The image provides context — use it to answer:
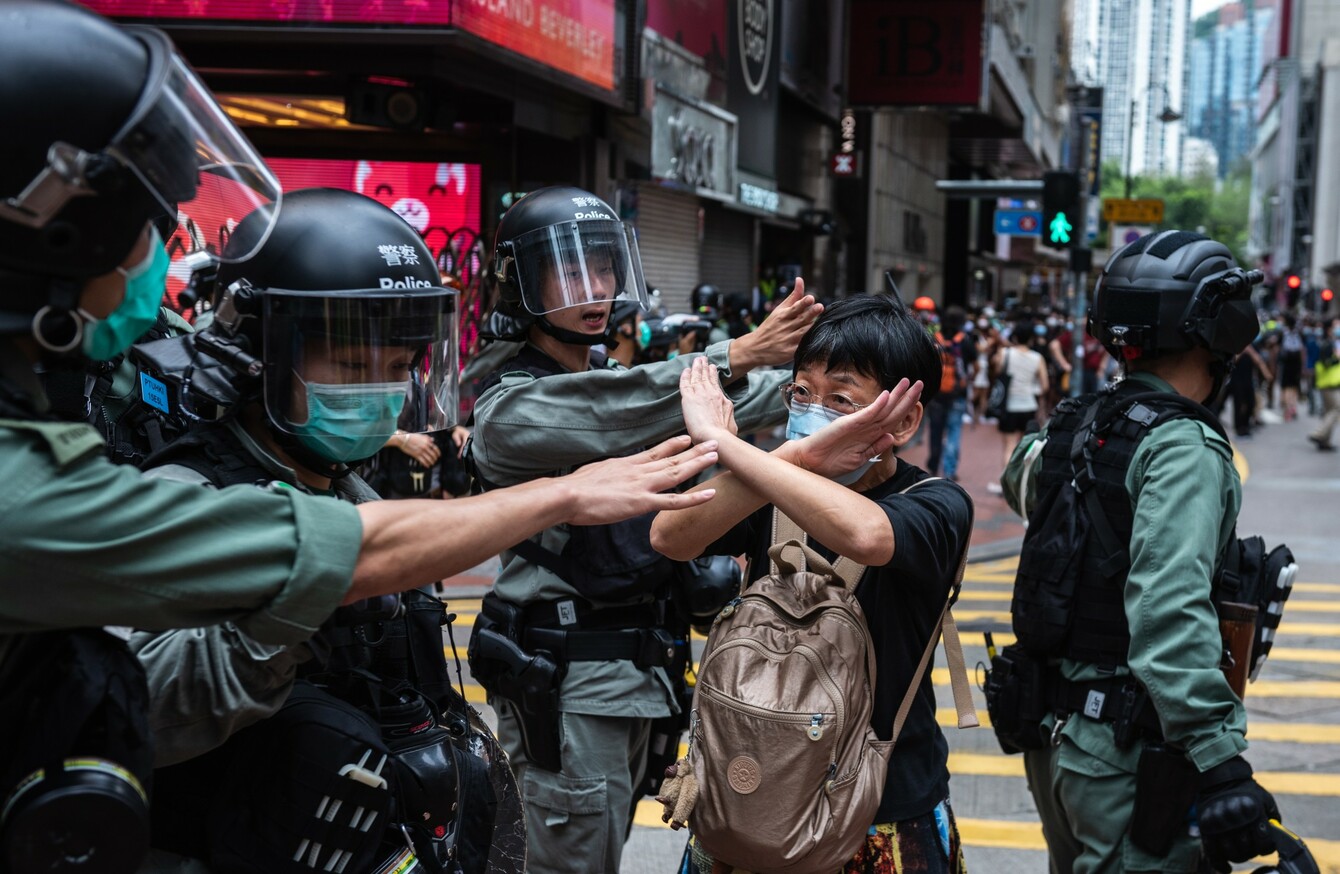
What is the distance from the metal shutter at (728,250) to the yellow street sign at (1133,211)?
19.3ft

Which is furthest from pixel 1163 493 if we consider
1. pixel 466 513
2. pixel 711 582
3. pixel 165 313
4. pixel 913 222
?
pixel 913 222

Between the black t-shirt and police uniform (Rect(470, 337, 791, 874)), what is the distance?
596 mm

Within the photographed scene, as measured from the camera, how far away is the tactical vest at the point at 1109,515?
3295 millimetres

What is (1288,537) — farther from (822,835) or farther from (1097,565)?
(822,835)

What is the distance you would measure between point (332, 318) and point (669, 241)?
16.0 m

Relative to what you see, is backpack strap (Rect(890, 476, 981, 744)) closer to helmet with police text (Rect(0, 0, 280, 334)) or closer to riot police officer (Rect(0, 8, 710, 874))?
riot police officer (Rect(0, 8, 710, 874))

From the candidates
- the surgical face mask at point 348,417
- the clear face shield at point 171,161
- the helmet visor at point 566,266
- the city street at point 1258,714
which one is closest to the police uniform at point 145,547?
the clear face shield at point 171,161

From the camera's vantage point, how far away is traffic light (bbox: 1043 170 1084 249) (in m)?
14.9

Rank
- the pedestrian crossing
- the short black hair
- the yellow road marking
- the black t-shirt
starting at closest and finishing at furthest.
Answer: the black t-shirt < the short black hair < the yellow road marking < the pedestrian crossing

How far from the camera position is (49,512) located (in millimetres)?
1617

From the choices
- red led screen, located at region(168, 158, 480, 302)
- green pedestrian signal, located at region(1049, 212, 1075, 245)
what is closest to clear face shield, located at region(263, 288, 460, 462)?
red led screen, located at region(168, 158, 480, 302)

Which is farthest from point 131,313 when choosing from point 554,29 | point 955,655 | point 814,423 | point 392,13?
point 554,29

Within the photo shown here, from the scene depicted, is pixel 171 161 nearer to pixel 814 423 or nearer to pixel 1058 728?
pixel 814 423

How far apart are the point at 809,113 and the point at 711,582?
79.2 feet
